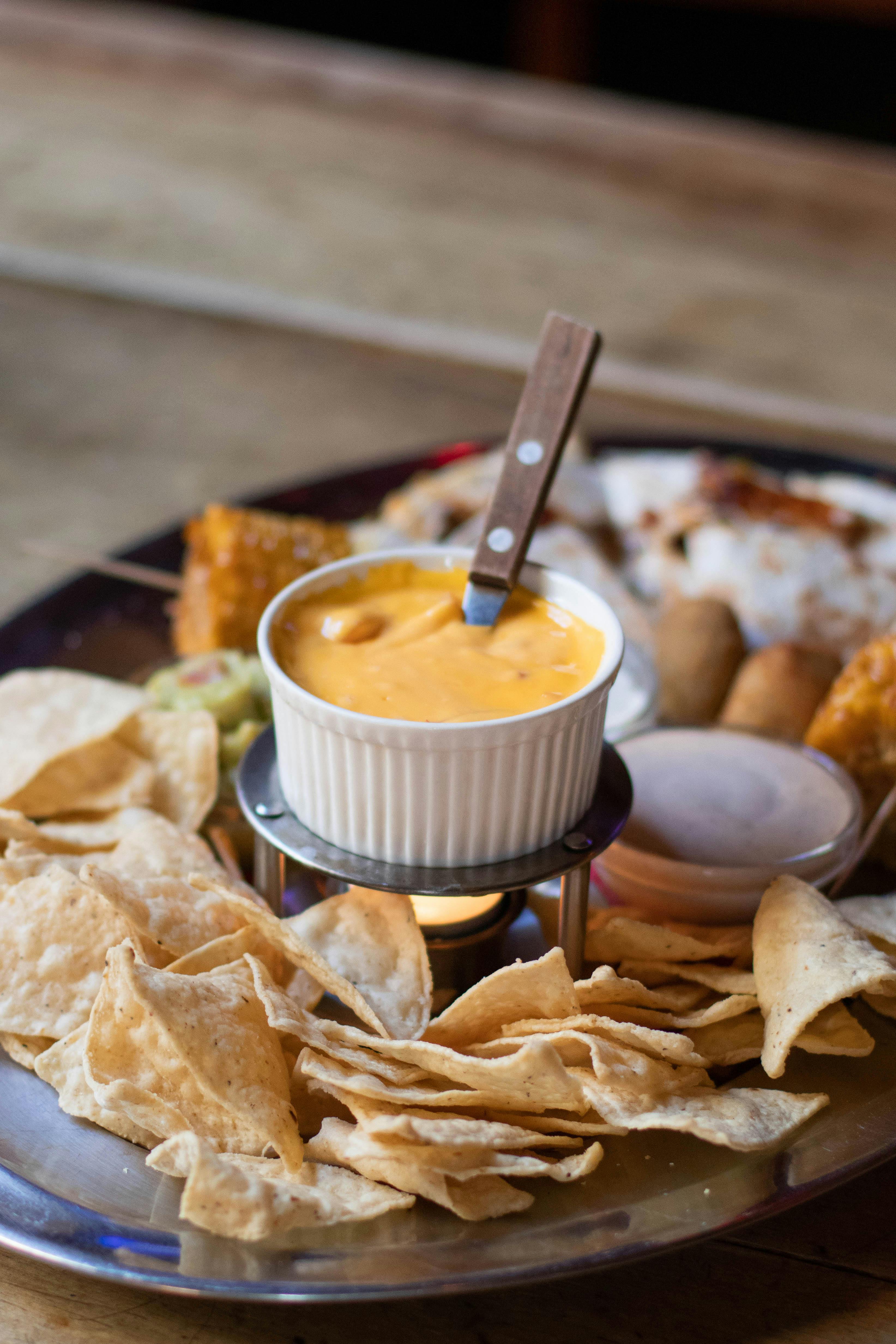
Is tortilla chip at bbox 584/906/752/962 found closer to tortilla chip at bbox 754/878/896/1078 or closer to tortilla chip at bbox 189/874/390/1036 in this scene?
tortilla chip at bbox 754/878/896/1078

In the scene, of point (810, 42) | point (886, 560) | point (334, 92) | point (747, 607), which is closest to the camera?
point (747, 607)

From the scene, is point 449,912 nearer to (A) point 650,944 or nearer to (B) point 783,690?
(A) point 650,944

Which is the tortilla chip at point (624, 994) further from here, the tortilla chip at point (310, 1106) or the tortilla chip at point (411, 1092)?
the tortilla chip at point (310, 1106)

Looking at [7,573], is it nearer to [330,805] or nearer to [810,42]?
[330,805]

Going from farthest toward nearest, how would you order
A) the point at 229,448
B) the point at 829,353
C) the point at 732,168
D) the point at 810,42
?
the point at 810,42
the point at 732,168
the point at 829,353
the point at 229,448

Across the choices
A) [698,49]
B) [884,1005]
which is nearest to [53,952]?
[884,1005]

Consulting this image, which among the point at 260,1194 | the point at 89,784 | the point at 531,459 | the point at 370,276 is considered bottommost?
the point at 370,276

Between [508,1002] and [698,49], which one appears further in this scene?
[698,49]

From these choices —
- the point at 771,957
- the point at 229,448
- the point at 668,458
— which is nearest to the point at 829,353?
the point at 668,458
